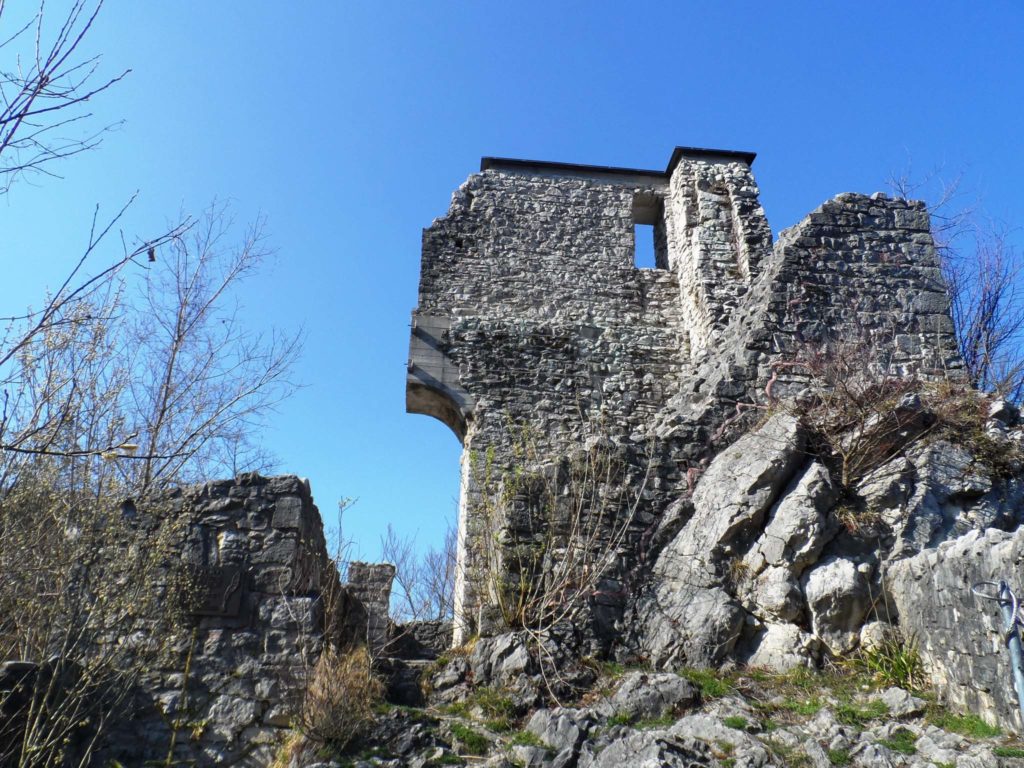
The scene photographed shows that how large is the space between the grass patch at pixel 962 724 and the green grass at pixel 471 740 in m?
2.56

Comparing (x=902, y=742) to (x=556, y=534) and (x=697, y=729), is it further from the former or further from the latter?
(x=556, y=534)

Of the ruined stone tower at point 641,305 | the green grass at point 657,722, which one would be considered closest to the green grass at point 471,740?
the green grass at point 657,722

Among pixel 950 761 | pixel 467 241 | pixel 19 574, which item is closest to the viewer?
pixel 950 761

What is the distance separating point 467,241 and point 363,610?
5.92 meters

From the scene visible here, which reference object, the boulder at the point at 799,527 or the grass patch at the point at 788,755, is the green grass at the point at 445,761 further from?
the boulder at the point at 799,527

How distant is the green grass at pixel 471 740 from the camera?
15.6 ft

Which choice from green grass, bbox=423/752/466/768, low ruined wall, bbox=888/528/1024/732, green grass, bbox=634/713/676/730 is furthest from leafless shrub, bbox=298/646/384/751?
low ruined wall, bbox=888/528/1024/732

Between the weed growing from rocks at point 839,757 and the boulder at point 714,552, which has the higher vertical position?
the boulder at point 714,552

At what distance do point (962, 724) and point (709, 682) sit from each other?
1.44 metres

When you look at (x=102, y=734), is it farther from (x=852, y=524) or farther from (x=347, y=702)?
(x=852, y=524)

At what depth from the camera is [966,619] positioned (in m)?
4.29

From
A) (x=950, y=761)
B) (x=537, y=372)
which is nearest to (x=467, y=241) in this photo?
(x=537, y=372)

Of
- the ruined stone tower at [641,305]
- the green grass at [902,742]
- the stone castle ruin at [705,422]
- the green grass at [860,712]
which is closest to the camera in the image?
the green grass at [902,742]

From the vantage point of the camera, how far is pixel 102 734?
16.1 feet
